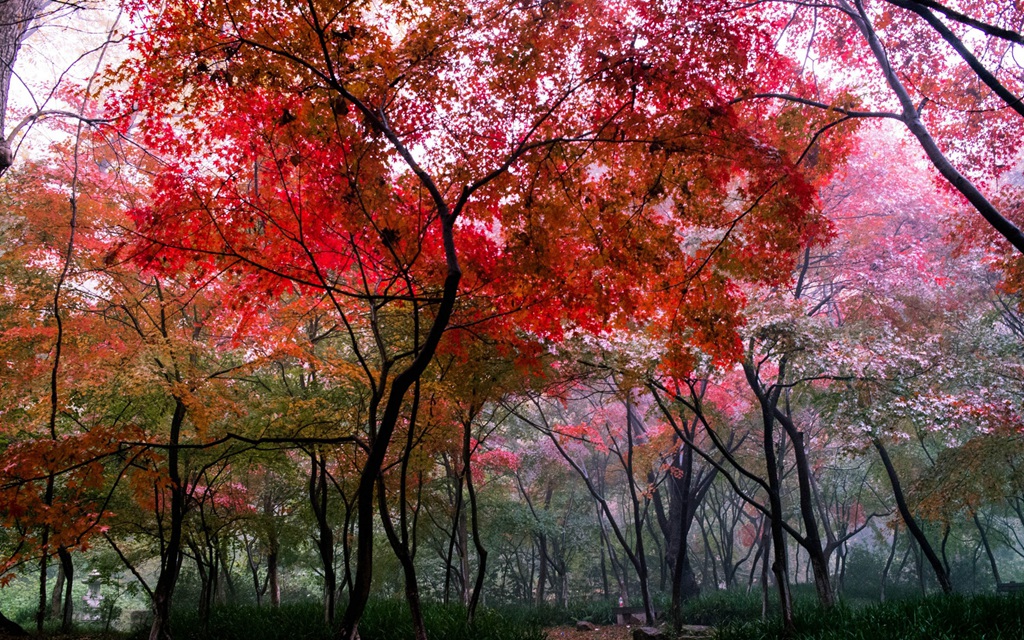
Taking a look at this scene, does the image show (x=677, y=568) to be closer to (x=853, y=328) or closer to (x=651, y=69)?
(x=853, y=328)

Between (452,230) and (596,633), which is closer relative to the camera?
(452,230)

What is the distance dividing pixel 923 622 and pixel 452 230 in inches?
259

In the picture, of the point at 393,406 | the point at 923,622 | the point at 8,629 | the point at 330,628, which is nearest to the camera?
the point at 393,406

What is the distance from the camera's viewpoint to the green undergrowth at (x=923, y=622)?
616 centimetres

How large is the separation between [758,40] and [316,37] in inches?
165

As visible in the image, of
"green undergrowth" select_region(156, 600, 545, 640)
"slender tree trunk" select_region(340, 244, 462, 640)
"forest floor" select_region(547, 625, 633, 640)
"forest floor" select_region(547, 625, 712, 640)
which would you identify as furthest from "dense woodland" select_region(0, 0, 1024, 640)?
"forest floor" select_region(547, 625, 633, 640)

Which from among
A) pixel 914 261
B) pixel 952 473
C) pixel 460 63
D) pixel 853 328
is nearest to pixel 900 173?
pixel 914 261

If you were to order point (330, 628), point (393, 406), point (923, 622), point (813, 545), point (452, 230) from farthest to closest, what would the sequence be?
point (813, 545) < point (330, 628) < point (923, 622) < point (452, 230) < point (393, 406)

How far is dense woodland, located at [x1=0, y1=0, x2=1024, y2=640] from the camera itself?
4.64 m

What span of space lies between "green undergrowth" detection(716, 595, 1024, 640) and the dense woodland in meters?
0.53

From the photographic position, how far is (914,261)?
1188cm

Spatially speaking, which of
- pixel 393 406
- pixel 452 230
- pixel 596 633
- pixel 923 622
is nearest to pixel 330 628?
pixel 393 406

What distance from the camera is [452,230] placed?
502 centimetres

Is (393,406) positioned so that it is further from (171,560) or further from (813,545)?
(813,545)
